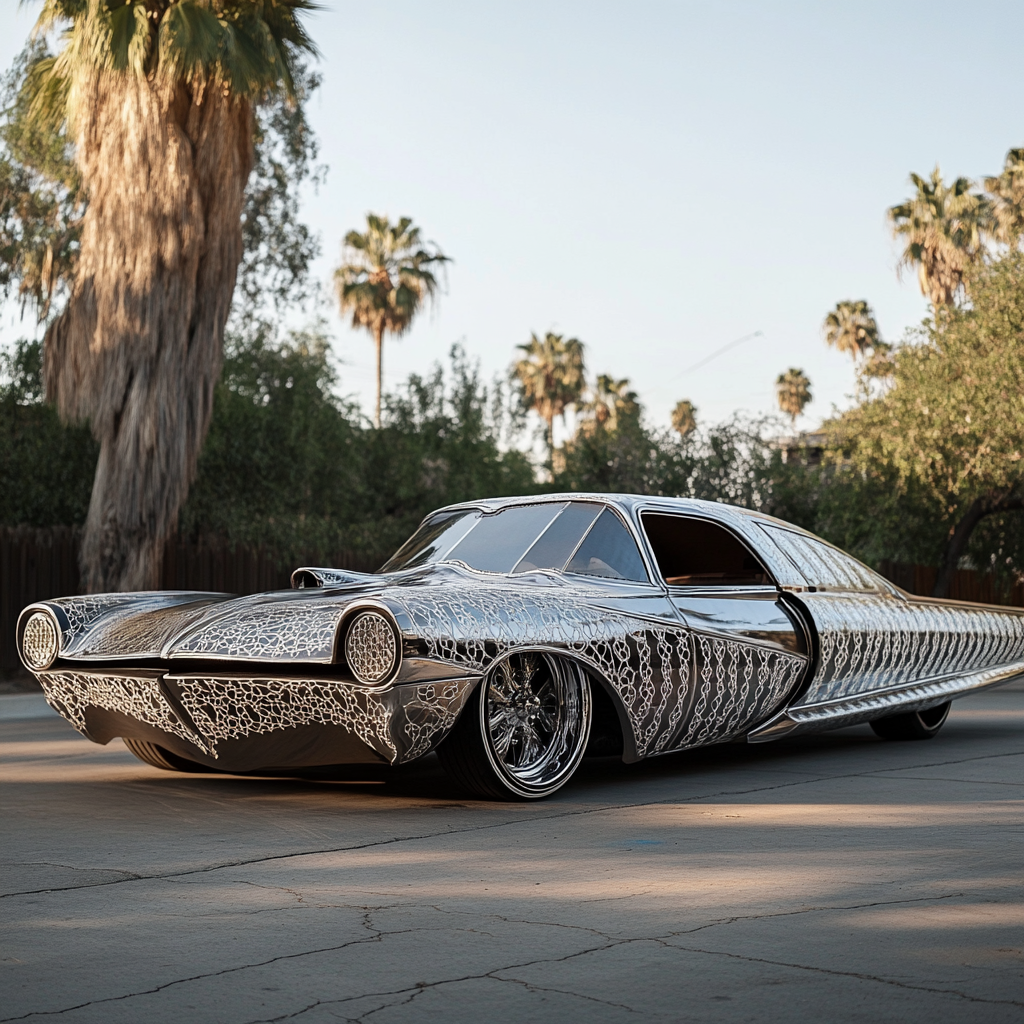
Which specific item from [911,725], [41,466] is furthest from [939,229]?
[911,725]

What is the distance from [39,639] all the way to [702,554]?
4.01 meters

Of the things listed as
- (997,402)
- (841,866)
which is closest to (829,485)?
(997,402)

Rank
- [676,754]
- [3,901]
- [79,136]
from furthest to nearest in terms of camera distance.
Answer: [79,136] < [676,754] < [3,901]

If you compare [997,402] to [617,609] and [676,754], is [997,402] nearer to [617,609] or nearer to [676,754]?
[676,754]

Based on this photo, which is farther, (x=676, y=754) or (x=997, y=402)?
(x=997, y=402)

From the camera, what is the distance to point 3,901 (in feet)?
14.7

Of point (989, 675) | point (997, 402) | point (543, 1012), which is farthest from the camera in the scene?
point (997, 402)

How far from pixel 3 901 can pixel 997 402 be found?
22.6 m

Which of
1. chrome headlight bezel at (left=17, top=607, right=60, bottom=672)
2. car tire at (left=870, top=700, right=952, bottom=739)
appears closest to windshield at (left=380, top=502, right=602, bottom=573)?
chrome headlight bezel at (left=17, top=607, right=60, bottom=672)

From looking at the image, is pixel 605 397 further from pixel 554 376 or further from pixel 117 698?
pixel 117 698

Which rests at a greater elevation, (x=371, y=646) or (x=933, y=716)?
(x=371, y=646)

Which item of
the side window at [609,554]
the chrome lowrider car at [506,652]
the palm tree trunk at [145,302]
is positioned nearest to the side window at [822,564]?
the chrome lowrider car at [506,652]

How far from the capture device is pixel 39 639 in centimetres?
711

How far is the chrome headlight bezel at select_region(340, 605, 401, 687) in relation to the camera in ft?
19.2
